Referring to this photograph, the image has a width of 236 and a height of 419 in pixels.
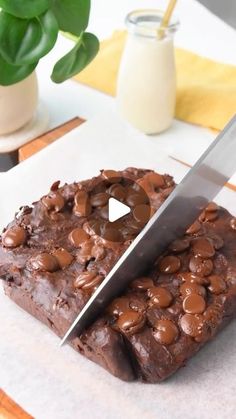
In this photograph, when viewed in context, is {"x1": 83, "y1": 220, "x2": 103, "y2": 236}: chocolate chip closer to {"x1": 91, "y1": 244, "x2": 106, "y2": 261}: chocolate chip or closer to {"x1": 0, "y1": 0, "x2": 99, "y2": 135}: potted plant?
{"x1": 91, "y1": 244, "x2": 106, "y2": 261}: chocolate chip

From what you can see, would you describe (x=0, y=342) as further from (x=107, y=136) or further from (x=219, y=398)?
(x=107, y=136)

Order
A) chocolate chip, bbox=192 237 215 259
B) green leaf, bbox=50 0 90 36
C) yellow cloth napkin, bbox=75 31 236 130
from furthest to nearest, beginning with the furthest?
yellow cloth napkin, bbox=75 31 236 130 → green leaf, bbox=50 0 90 36 → chocolate chip, bbox=192 237 215 259

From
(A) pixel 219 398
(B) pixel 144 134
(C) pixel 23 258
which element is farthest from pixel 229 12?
(A) pixel 219 398

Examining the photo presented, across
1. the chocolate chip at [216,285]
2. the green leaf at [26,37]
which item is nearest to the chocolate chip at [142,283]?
the chocolate chip at [216,285]

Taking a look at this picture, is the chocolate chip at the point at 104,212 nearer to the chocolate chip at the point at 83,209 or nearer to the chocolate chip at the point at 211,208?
the chocolate chip at the point at 83,209

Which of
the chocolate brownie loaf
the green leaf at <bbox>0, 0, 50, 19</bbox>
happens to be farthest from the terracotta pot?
the chocolate brownie loaf

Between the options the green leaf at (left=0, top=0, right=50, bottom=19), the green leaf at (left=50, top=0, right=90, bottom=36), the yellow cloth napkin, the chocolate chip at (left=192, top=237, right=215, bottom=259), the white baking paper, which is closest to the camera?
the white baking paper
